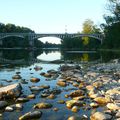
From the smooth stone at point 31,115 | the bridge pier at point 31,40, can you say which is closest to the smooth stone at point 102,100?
the smooth stone at point 31,115

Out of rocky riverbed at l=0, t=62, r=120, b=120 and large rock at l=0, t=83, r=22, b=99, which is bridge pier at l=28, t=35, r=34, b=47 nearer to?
rocky riverbed at l=0, t=62, r=120, b=120

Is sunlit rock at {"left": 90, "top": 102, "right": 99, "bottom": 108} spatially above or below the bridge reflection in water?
below

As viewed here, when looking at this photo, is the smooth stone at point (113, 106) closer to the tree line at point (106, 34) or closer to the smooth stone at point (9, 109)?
the smooth stone at point (9, 109)

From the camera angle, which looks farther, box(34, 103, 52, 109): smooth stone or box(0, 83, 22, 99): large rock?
box(0, 83, 22, 99): large rock

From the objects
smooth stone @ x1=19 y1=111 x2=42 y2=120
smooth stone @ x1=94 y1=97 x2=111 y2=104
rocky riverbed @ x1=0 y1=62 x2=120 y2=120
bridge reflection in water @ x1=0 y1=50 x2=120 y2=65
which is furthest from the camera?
bridge reflection in water @ x1=0 y1=50 x2=120 y2=65

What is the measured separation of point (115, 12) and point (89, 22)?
53.4 meters

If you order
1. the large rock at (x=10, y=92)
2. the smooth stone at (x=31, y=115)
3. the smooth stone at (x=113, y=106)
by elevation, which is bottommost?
the smooth stone at (x=31, y=115)

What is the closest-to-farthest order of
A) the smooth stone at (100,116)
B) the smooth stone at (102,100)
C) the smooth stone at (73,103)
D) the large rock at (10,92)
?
the smooth stone at (100,116) < the smooth stone at (73,103) < the smooth stone at (102,100) < the large rock at (10,92)

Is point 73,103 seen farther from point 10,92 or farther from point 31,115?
point 10,92

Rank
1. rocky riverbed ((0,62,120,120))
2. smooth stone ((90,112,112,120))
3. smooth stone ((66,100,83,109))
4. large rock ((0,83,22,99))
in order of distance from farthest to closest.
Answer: large rock ((0,83,22,99)) → smooth stone ((66,100,83,109)) → rocky riverbed ((0,62,120,120)) → smooth stone ((90,112,112,120))

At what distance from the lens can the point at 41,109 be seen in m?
15.9

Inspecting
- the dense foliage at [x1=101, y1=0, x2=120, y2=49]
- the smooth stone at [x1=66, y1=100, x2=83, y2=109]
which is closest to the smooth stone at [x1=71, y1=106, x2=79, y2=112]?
the smooth stone at [x1=66, y1=100, x2=83, y2=109]

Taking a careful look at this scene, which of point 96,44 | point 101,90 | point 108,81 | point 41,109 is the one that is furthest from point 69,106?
point 96,44

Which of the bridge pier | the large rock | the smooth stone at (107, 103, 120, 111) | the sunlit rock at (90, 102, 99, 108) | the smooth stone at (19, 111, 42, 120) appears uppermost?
the bridge pier
